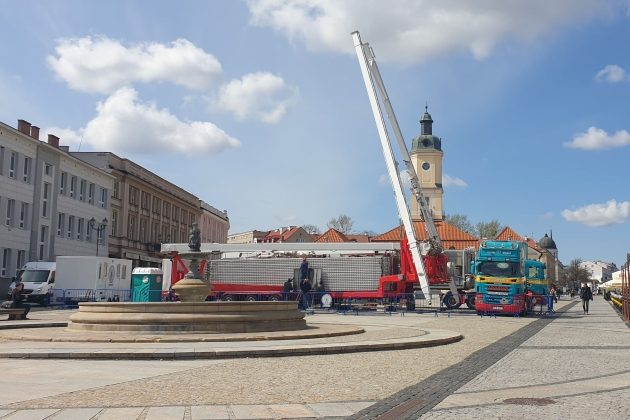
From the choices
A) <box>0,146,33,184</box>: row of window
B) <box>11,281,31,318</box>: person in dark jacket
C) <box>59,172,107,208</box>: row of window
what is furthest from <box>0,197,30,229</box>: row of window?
<box>11,281,31,318</box>: person in dark jacket

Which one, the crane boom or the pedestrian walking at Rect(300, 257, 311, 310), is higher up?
the crane boom

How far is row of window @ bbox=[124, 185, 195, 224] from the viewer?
6875cm

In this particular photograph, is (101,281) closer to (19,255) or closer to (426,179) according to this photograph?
(19,255)

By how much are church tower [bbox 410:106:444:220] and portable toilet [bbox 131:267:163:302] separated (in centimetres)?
6654

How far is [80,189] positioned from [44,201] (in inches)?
226

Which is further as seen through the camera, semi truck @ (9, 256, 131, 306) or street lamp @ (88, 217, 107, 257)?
street lamp @ (88, 217, 107, 257)

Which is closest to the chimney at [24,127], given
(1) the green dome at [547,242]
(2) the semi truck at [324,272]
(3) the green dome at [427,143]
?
(2) the semi truck at [324,272]

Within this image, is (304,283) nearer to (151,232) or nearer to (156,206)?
(151,232)

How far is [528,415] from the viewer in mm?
8555

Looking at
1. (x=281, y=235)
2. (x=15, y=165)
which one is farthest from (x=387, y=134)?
(x=281, y=235)

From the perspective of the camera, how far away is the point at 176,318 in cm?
1733

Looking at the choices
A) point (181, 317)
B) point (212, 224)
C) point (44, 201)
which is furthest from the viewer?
point (212, 224)

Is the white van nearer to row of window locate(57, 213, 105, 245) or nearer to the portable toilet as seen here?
the portable toilet

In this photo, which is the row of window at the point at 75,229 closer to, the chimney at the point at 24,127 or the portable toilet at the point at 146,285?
the chimney at the point at 24,127
